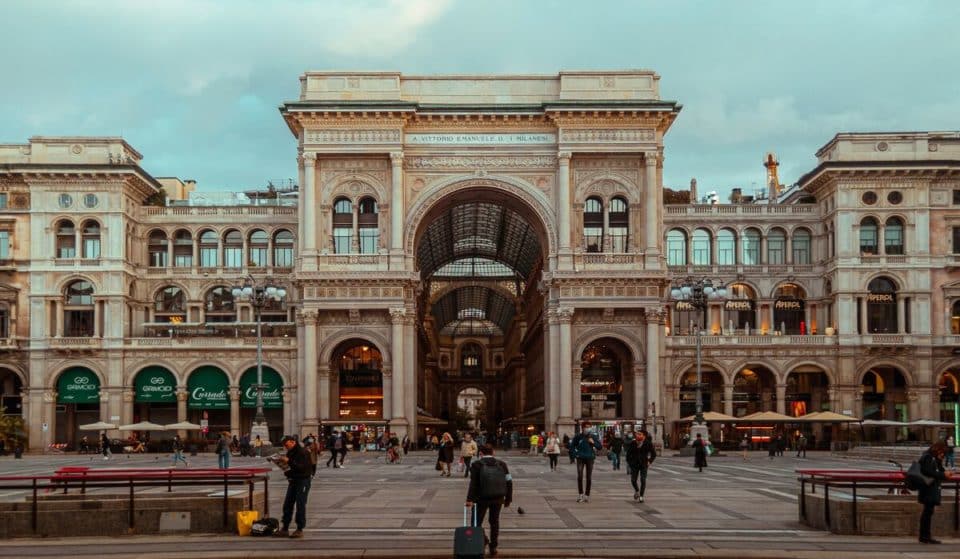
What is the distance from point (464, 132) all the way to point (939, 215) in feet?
117

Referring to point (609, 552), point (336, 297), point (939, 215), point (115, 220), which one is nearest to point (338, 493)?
point (609, 552)

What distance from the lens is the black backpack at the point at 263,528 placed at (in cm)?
2434

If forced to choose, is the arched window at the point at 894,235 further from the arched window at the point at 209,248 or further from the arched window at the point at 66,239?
the arched window at the point at 66,239

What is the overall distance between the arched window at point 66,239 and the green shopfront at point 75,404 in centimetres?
841

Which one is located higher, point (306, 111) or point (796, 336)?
point (306, 111)

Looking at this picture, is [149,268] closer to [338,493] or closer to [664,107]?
[664,107]

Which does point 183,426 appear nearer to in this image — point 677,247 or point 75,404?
point 75,404

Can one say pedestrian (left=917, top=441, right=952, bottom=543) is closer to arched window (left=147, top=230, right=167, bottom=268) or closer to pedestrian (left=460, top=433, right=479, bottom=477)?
pedestrian (left=460, top=433, right=479, bottom=477)

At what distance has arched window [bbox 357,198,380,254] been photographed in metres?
85.1

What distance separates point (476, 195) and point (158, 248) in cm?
2589

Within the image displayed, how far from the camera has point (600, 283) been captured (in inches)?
3270

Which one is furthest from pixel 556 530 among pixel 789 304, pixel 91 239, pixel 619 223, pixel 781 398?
pixel 789 304

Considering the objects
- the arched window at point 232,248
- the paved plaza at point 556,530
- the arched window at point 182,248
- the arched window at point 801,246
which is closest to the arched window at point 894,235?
the arched window at point 801,246

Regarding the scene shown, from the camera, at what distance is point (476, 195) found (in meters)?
87.4
